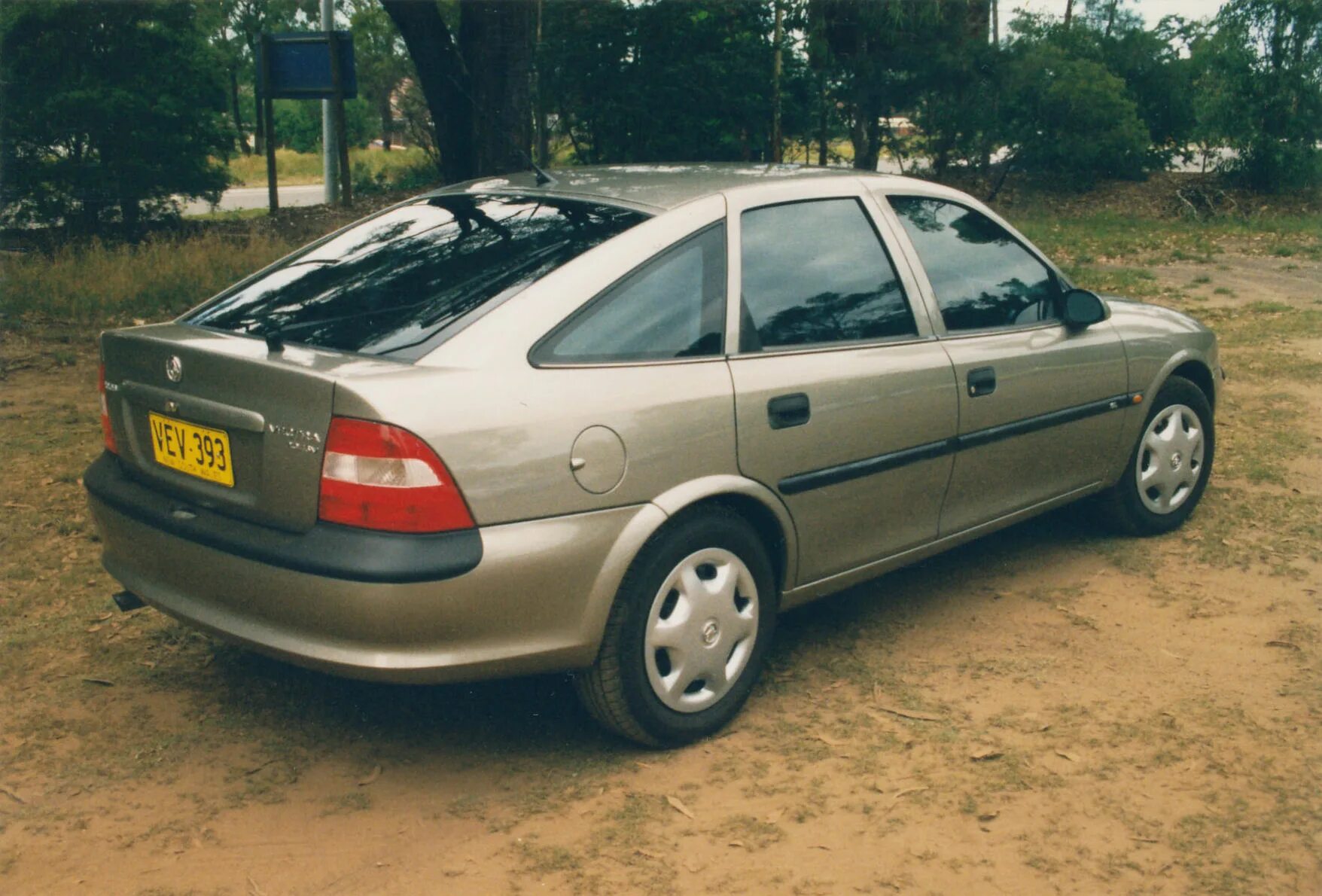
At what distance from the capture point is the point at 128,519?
3766 mm

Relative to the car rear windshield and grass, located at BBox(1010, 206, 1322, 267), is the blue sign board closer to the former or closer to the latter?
grass, located at BBox(1010, 206, 1322, 267)

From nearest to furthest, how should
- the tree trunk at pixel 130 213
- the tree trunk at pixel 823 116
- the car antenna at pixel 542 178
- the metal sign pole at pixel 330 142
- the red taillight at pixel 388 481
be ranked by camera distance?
the red taillight at pixel 388 481 < the car antenna at pixel 542 178 < the tree trunk at pixel 130 213 < the tree trunk at pixel 823 116 < the metal sign pole at pixel 330 142

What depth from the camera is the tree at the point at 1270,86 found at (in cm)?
2186

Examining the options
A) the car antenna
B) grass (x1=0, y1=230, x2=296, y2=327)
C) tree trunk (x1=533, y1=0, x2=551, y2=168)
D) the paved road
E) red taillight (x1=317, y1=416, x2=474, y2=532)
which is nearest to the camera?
red taillight (x1=317, y1=416, x2=474, y2=532)

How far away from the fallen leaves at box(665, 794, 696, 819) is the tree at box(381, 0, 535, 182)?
5.41m

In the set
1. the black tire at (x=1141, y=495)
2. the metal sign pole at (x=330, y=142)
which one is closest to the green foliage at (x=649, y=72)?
the metal sign pole at (x=330, y=142)

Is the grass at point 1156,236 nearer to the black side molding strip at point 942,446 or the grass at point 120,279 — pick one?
the grass at point 120,279

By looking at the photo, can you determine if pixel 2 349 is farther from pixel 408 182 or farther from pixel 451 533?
pixel 408 182

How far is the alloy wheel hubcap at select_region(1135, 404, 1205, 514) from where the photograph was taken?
560 cm

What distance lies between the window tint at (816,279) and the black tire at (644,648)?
56 centimetres

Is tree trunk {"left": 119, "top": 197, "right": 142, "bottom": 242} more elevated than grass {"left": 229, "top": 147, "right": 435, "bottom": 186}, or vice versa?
grass {"left": 229, "top": 147, "right": 435, "bottom": 186}

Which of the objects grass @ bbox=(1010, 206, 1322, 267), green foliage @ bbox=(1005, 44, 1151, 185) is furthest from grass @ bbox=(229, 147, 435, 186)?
grass @ bbox=(1010, 206, 1322, 267)

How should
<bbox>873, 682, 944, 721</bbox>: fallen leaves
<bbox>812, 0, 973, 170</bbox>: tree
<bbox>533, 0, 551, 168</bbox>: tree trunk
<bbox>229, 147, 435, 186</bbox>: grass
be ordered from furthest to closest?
<bbox>229, 147, 435, 186</bbox>: grass, <bbox>812, 0, 973, 170</bbox>: tree, <bbox>533, 0, 551, 168</bbox>: tree trunk, <bbox>873, 682, 944, 721</bbox>: fallen leaves

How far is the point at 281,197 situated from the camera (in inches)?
1202
